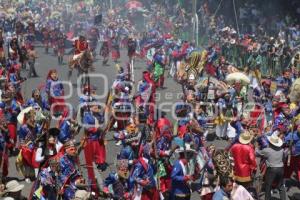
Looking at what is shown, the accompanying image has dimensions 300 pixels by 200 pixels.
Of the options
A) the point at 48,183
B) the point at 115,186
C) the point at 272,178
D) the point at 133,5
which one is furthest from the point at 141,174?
the point at 133,5

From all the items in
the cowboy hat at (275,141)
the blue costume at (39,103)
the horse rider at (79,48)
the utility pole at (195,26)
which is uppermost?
the utility pole at (195,26)

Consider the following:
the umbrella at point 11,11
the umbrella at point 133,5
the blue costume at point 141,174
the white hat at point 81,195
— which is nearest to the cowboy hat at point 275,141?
the blue costume at point 141,174

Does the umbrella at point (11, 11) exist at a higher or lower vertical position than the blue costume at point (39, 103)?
higher

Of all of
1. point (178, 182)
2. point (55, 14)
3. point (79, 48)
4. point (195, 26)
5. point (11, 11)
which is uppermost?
point (11, 11)

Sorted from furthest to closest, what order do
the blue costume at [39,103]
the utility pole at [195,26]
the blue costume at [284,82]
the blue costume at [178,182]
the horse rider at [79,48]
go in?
1. the utility pole at [195,26]
2. the horse rider at [79,48]
3. the blue costume at [284,82]
4. the blue costume at [39,103]
5. the blue costume at [178,182]

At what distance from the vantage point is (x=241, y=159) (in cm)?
1015

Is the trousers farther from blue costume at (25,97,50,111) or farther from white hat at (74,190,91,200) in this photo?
blue costume at (25,97,50,111)

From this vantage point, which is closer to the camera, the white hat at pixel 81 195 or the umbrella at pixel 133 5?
the white hat at pixel 81 195

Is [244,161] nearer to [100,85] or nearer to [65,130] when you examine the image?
[65,130]

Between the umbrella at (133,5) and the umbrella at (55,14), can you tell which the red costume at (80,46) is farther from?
the umbrella at (55,14)

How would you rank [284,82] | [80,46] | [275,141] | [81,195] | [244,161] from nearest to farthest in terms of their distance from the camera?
[81,195]
[244,161]
[275,141]
[284,82]
[80,46]

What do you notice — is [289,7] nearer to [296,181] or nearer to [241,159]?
[296,181]

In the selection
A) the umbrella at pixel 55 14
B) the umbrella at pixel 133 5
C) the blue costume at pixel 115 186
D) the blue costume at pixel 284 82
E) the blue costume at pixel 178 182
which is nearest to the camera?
the blue costume at pixel 115 186

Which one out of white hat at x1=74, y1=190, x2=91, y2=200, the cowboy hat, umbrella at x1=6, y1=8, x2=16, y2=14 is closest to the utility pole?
the cowboy hat
